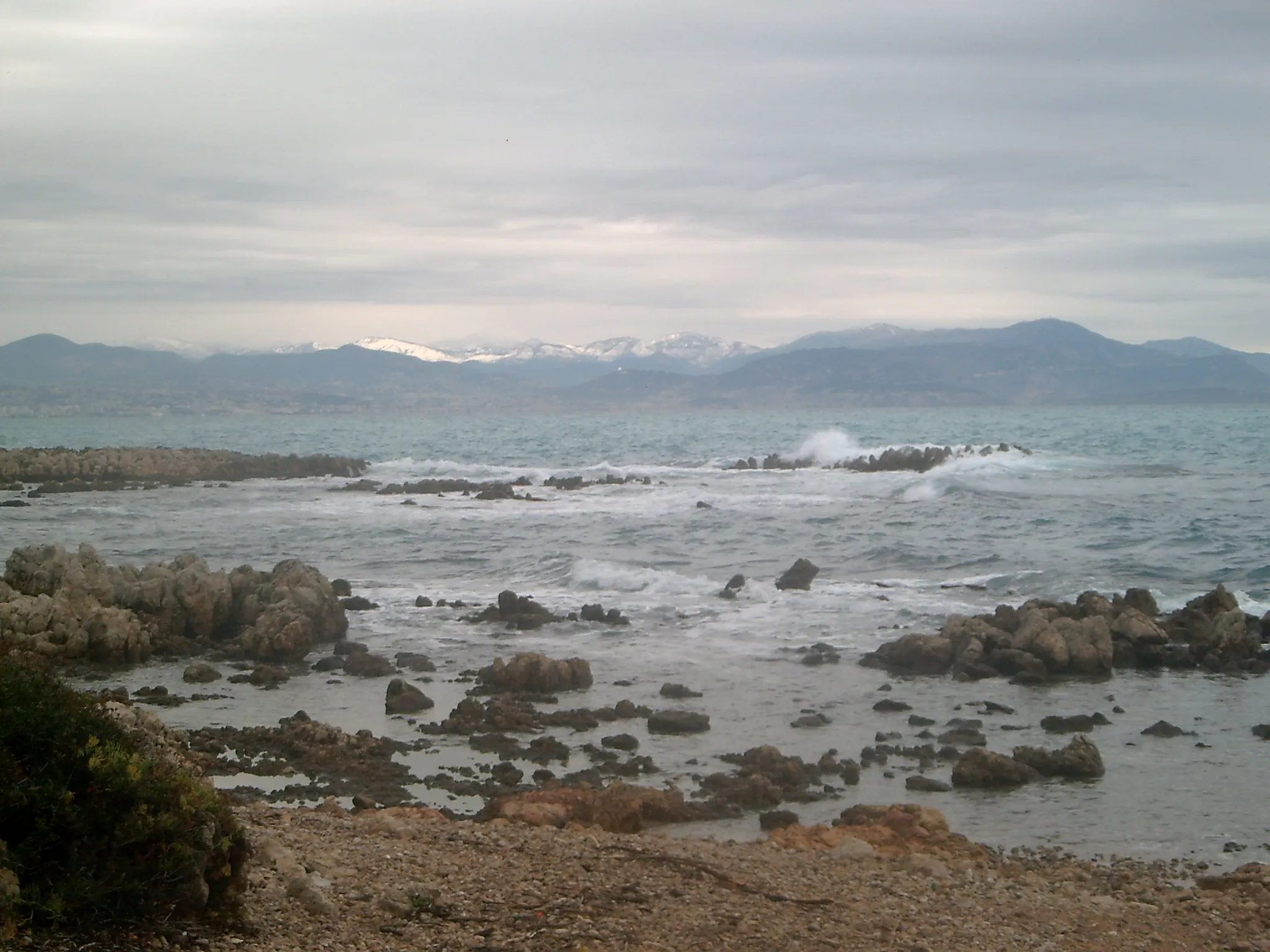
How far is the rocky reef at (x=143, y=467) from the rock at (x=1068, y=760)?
4591cm

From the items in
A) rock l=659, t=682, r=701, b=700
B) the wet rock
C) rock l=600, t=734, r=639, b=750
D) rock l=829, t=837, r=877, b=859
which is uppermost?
rock l=829, t=837, r=877, b=859

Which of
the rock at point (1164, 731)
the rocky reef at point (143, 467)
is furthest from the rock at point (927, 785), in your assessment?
the rocky reef at point (143, 467)

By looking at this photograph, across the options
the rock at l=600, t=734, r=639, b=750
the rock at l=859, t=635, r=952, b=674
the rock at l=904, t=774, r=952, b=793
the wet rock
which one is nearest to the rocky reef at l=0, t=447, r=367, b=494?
the wet rock

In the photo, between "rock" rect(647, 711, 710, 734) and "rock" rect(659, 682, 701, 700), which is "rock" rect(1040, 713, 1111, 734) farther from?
"rock" rect(659, 682, 701, 700)

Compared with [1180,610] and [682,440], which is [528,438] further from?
[1180,610]

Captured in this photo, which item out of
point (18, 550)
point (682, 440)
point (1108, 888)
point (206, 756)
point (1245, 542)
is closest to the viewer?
point (1108, 888)

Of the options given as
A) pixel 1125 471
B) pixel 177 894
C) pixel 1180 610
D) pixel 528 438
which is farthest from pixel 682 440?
pixel 177 894

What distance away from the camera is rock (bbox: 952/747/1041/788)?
13.1 meters

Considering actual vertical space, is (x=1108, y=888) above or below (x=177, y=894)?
below

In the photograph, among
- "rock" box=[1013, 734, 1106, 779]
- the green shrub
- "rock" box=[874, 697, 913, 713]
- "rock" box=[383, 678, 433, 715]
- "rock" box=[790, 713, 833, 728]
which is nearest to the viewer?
the green shrub

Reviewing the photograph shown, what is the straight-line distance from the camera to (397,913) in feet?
22.1

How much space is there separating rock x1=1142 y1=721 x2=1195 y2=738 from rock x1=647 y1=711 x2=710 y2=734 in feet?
19.0

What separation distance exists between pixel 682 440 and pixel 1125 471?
52.0 m

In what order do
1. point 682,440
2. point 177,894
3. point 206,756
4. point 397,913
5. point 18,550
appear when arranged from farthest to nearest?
point 682,440, point 18,550, point 206,756, point 397,913, point 177,894
